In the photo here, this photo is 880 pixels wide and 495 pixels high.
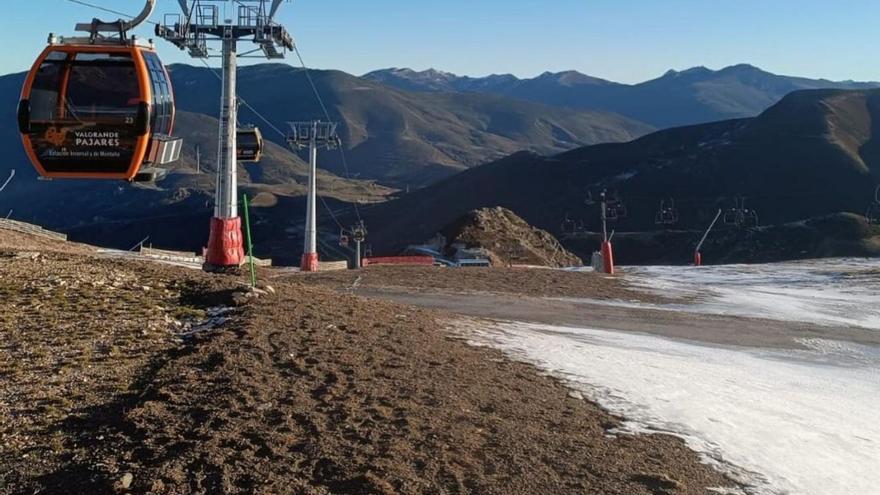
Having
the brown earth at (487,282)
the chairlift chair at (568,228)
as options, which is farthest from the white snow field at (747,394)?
the chairlift chair at (568,228)

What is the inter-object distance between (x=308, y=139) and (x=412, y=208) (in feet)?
241

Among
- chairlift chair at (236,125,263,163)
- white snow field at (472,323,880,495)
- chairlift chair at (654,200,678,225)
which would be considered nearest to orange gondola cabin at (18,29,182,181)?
Answer: white snow field at (472,323,880,495)

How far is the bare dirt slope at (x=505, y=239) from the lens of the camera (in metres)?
52.3

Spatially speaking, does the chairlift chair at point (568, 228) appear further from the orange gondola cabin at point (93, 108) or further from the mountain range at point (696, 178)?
the orange gondola cabin at point (93, 108)

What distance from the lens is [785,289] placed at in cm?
2600

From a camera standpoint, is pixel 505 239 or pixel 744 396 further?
pixel 505 239

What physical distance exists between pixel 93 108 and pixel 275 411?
18.8 feet

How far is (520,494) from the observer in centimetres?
589

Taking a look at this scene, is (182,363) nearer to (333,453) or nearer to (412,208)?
(333,453)

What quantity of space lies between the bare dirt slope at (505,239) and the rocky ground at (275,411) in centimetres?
3881

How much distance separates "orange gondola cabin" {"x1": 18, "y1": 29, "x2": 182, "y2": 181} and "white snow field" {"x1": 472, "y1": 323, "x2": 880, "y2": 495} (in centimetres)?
564

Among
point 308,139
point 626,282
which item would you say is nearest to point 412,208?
point 308,139

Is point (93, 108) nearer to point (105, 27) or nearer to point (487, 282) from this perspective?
point (105, 27)

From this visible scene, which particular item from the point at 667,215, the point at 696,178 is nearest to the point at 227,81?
the point at 667,215
